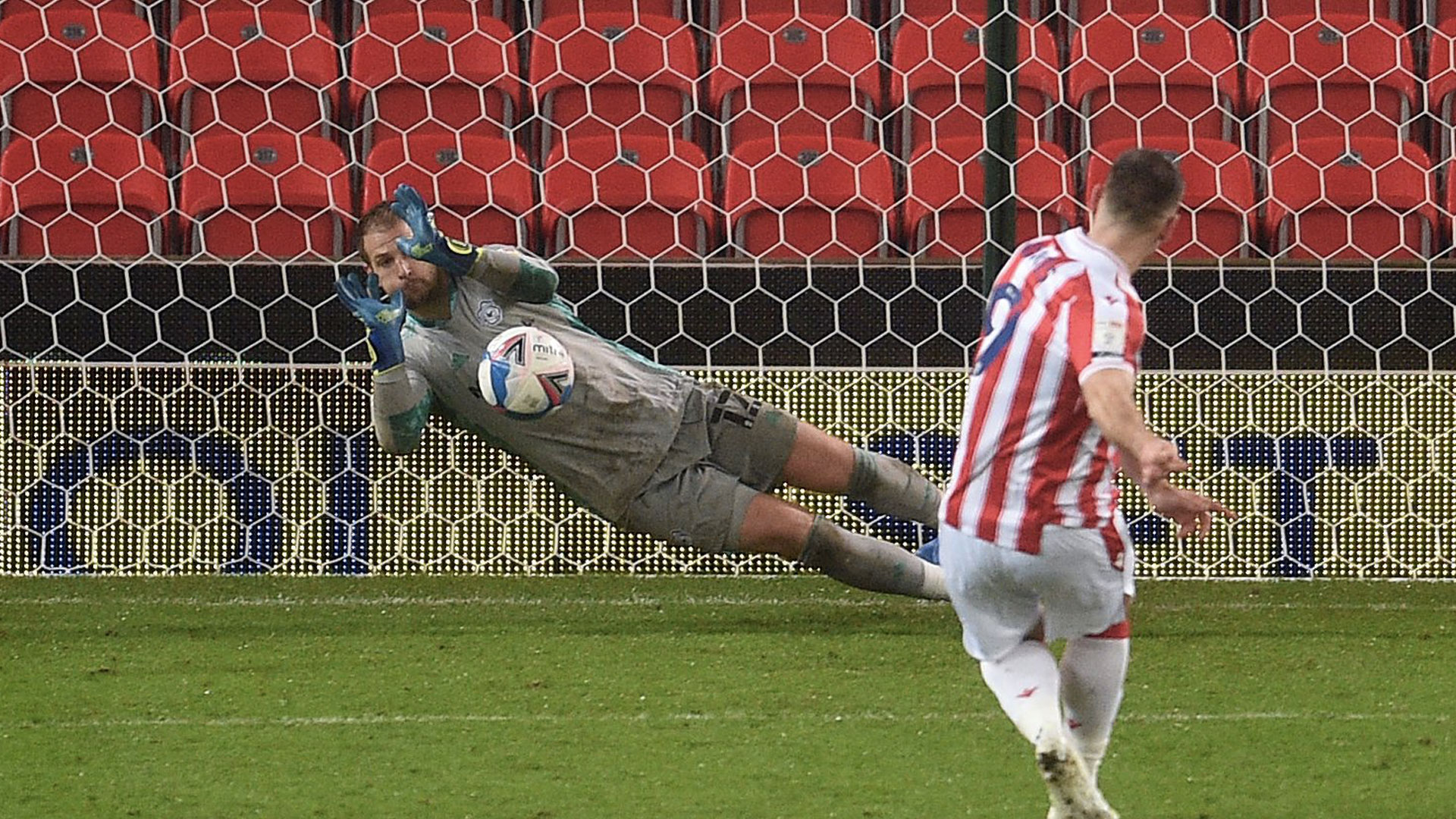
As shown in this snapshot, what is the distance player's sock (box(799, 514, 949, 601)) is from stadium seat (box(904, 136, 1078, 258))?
1.52 m

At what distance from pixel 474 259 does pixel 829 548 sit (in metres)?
1.02

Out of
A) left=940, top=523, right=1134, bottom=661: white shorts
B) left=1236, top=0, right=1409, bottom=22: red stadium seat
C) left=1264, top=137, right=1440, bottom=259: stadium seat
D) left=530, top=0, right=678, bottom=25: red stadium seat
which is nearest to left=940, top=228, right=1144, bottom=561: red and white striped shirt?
left=940, top=523, right=1134, bottom=661: white shorts

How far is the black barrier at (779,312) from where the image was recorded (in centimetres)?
545

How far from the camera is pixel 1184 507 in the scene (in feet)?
8.70

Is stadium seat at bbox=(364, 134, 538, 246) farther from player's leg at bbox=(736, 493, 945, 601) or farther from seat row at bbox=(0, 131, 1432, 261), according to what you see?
player's leg at bbox=(736, 493, 945, 601)

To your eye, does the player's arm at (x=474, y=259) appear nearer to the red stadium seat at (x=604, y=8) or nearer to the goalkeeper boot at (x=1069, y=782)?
the goalkeeper boot at (x=1069, y=782)

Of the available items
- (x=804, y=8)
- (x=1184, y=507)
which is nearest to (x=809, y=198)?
(x=804, y=8)

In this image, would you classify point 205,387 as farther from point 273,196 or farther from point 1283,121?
point 1283,121

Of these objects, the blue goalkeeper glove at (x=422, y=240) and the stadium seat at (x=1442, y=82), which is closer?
the blue goalkeeper glove at (x=422, y=240)

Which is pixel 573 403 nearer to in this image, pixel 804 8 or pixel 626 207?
pixel 626 207

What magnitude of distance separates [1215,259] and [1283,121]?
1.20m

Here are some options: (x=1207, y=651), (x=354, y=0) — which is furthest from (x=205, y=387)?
(x=1207, y=651)

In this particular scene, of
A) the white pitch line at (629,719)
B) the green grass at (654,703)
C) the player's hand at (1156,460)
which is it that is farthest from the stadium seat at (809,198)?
the player's hand at (1156,460)

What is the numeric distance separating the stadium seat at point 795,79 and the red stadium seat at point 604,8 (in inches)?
10.6
